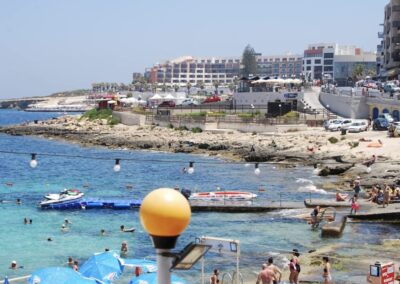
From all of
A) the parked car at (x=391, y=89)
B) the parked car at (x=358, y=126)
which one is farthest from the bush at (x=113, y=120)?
the parked car at (x=358, y=126)

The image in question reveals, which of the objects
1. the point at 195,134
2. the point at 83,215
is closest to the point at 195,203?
the point at 83,215

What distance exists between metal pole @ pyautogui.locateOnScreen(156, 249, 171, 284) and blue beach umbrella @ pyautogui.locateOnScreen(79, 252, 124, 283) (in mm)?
17103

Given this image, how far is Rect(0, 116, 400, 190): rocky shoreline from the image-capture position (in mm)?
55625

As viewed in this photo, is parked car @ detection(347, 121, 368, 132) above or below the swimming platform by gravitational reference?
above

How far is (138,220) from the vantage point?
40844mm

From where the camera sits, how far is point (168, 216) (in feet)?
24.0

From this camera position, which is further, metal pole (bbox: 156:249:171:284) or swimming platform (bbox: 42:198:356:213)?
swimming platform (bbox: 42:198:356:213)

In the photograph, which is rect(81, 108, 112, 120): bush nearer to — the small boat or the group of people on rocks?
the small boat

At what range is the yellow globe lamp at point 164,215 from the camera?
7.32 metres

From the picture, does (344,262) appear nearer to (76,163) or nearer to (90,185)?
(90,185)

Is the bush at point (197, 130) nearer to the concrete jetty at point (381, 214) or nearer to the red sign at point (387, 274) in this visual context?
the concrete jetty at point (381, 214)

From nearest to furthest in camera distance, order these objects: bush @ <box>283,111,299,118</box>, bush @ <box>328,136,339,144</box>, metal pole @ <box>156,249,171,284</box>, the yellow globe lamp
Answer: the yellow globe lamp → metal pole @ <box>156,249,171,284</box> → bush @ <box>328,136,339,144</box> → bush @ <box>283,111,299,118</box>

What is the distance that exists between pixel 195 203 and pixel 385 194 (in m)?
10.7

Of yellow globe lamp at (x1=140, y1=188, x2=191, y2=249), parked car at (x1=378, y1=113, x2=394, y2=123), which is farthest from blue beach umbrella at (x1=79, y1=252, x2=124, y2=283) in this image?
parked car at (x1=378, y1=113, x2=394, y2=123)
